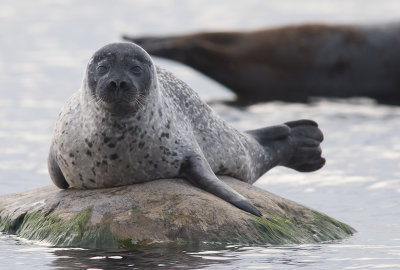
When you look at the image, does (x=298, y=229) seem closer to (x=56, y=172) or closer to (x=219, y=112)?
(x=56, y=172)

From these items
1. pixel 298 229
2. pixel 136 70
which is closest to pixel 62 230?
pixel 136 70

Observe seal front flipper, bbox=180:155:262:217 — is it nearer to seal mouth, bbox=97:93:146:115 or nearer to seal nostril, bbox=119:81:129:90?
seal mouth, bbox=97:93:146:115

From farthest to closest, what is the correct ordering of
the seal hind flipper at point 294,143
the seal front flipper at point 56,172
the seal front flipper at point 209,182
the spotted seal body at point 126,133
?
1. the seal hind flipper at point 294,143
2. the seal front flipper at point 56,172
3. the seal front flipper at point 209,182
4. the spotted seal body at point 126,133

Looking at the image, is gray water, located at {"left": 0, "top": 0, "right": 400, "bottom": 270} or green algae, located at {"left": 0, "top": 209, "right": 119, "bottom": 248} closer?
gray water, located at {"left": 0, "top": 0, "right": 400, "bottom": 270}

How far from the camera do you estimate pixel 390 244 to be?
32.8 ft

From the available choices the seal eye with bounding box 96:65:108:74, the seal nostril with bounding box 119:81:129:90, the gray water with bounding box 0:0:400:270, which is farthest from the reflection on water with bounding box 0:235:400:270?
the seal eye with bounding box 96:65:108:74

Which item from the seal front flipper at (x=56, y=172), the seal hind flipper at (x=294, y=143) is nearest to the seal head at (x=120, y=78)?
the seal front flipper at (x=56, y=172)

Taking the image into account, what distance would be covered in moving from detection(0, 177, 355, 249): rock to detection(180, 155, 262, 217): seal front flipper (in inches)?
2.8

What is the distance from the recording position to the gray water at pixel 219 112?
30.1ft

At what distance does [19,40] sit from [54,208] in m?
18.3

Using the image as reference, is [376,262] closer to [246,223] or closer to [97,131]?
[246,223]

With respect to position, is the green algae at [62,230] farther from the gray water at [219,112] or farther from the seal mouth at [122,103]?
the seal mouth at [122,103]

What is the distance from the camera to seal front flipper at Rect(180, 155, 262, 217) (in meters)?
9.89

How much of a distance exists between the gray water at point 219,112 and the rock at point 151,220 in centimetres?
15
